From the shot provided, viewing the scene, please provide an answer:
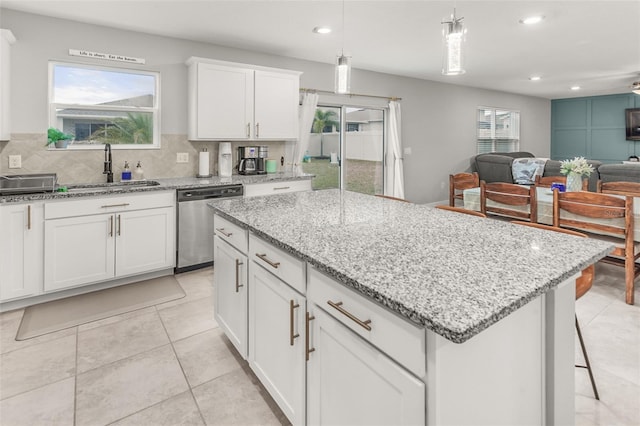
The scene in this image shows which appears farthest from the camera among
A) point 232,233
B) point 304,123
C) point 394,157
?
point 394,157

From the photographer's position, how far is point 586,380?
2021mm

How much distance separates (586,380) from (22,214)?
13.1ft

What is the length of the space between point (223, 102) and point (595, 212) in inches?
145

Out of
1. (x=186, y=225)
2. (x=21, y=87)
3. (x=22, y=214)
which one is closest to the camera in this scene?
(x=22, y=214)

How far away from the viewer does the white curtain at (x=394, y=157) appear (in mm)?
6117

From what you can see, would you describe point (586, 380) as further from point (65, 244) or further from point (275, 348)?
→ point (65, 244)

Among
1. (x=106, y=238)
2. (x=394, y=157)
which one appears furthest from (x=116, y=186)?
(x=394, y=157)

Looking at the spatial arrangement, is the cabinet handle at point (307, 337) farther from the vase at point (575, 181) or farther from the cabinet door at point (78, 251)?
the vase at point (575, 181)

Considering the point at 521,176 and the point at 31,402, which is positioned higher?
the point at 521,176

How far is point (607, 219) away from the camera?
9.76 feet

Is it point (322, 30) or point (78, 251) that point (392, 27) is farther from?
point (78, 251)

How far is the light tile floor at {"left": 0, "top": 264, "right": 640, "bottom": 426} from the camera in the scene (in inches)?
70.4

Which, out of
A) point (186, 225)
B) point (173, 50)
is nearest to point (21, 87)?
point (173, 50)

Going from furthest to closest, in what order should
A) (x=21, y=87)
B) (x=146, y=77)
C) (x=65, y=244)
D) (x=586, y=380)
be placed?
(x=146, y=77) < (x=21, y=87) < (x=65, y=244) < (x=586, y=380)
